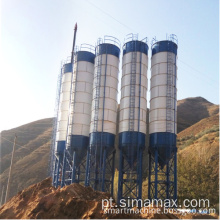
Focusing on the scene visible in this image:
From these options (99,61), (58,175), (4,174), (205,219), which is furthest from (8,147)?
(205,219)

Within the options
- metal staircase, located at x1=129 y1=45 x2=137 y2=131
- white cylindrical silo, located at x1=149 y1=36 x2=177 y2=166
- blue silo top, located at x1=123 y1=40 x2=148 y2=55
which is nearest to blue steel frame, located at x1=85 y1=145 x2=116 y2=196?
metal staircase, located at x1=129 y1=45 x2=137 y2=131

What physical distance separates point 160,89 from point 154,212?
1836cm

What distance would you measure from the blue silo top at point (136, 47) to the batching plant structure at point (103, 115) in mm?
1596

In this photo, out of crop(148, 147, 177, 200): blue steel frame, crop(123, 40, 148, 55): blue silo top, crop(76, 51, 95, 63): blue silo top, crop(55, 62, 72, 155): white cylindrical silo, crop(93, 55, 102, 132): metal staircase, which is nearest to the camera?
crop(148, 147, 177, 200): blue steel frame

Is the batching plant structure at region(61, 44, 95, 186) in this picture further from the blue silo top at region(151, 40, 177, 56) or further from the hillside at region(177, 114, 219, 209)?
the hillside at region(177, 114, 219, 209)

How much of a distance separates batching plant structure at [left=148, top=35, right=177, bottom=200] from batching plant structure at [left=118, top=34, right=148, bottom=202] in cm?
113

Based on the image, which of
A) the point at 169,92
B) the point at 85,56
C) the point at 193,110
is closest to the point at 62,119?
the point at 85,56

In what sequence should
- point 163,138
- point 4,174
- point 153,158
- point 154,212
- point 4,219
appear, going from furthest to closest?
point 4,174 < point 153,158 < point 163,138 < point 4,219 < point 154,212

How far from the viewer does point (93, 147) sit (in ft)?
107

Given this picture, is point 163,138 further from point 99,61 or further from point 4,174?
point 4,174

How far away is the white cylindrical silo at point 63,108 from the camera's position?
37.2 meters

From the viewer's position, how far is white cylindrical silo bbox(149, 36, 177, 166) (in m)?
31.0

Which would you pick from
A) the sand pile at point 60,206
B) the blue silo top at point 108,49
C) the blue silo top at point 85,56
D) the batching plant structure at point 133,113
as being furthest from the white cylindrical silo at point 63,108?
the sand pile at point 60,206

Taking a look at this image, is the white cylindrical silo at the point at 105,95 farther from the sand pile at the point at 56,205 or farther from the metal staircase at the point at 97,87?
the sand pile at the point at 56,205
